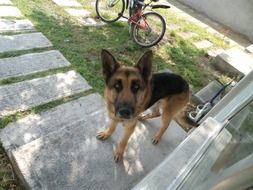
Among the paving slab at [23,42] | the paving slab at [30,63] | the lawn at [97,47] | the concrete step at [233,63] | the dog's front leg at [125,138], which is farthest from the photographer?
the concrete step at [233,63]

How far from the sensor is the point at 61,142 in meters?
3.65

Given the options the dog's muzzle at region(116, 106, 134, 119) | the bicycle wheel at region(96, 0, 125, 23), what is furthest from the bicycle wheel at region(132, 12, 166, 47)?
Answer: the dog's muzzle at region(116, 106, 134, 119)

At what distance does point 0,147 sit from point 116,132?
1575 mm

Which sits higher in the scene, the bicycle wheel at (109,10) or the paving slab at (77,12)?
the bicycle wheel at (109,10)

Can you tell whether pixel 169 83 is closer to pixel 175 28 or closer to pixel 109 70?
pixel 109 70

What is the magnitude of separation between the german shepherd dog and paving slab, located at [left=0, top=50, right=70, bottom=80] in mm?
1937

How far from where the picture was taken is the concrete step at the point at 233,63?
694cm

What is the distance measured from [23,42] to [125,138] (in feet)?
11.1

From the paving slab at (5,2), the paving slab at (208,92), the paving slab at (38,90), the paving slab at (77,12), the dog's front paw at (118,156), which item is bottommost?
the paving slab at (77,12)

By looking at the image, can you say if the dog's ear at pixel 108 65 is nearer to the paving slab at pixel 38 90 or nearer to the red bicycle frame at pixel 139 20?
the paving slab at pixel 38 90

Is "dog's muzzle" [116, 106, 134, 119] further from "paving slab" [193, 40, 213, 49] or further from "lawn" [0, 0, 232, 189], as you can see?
"paving slab" [193, 40, 213, 49]

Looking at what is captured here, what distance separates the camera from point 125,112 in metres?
3.11

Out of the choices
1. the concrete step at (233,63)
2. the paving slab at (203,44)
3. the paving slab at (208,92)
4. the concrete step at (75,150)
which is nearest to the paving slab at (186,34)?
the paving slab at (203,44)

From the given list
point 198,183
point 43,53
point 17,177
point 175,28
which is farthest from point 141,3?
point 198,183
